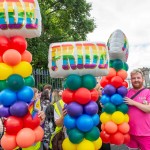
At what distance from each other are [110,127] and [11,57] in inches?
69.2

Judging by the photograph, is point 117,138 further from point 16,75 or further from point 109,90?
point 16,75

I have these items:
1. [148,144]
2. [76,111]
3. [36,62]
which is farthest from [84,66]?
[36,62]

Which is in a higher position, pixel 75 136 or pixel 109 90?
pixel 109 90

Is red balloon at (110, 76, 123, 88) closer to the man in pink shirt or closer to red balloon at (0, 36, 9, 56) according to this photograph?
the man in pink shirt

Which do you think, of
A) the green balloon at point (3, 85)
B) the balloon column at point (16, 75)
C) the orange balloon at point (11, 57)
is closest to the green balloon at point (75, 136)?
the balloon column at point (16, 75)

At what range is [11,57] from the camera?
3.46 meters

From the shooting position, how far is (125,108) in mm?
4254

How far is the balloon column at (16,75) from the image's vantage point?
343 cm

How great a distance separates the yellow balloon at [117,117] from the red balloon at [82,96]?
0.76 m

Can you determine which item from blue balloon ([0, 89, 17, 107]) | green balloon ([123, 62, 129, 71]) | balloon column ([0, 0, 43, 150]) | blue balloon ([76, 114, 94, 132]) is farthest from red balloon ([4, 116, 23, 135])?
green balloon ([123, 62, 129, 71])

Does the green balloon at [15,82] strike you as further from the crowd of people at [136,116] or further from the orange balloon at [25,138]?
the crowd of people at [136,116]

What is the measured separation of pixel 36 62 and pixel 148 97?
47.4ft

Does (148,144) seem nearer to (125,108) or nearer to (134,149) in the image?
(134,149)

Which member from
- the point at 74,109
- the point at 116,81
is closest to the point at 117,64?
the point at 116,81
